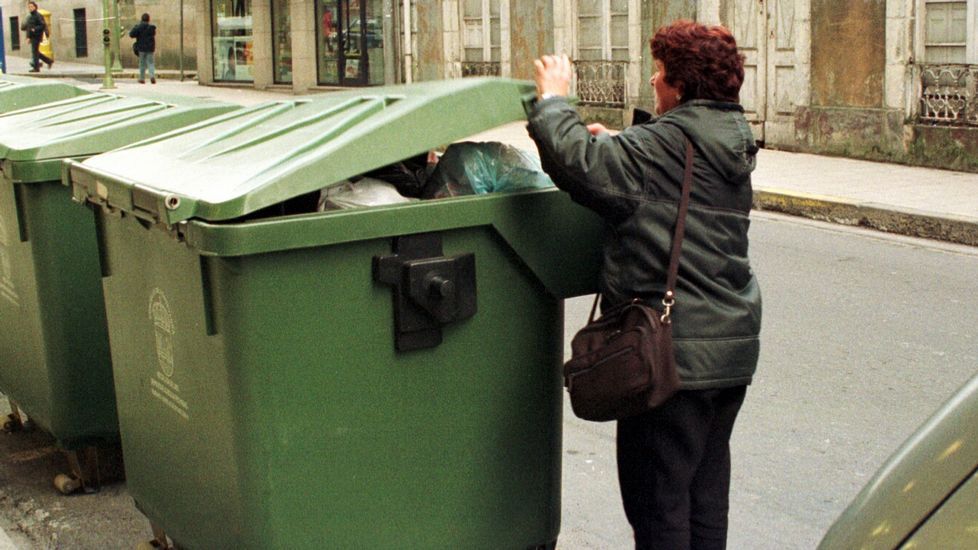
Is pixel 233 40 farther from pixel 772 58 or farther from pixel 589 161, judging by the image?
pixel 589 161

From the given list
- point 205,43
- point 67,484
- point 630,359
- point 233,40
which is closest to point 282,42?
point 233,40

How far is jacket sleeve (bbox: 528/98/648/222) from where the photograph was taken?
3.22 metres

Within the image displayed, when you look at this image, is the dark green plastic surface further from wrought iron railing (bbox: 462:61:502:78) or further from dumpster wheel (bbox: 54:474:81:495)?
wrought iron railing (bbox: 462:61:502:78)

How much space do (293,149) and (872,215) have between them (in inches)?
336

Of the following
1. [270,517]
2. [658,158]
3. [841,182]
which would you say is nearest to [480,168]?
[658,158]

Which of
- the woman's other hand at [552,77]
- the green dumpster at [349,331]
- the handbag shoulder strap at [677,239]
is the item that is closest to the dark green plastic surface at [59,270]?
the green dumpster at [349,331]

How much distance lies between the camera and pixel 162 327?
3523 mm

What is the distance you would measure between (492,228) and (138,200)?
892 millimetres

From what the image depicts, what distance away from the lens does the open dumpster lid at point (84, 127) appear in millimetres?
4637

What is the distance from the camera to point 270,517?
124 inches

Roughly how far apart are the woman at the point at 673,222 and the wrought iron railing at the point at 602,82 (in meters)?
14.4

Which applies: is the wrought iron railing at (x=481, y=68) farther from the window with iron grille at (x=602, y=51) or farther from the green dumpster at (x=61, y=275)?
the green dumpster at (x=61, y=275)

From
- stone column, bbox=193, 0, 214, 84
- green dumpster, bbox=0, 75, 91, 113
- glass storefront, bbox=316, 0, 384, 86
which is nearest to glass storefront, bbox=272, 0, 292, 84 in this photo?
glass storefront, bbox=316, 0, 384, 86

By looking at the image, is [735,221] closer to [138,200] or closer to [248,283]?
[248,283]
